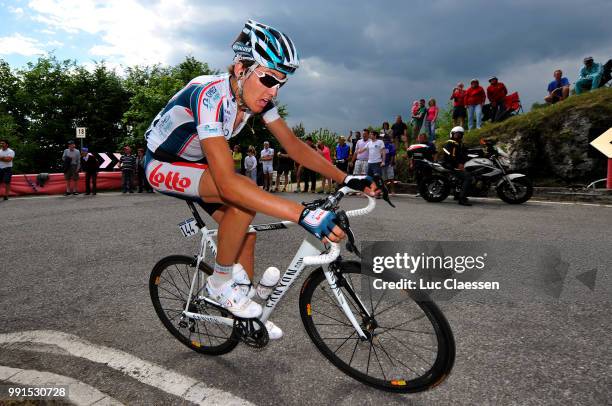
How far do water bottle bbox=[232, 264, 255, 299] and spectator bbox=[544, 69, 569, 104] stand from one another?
660 inches

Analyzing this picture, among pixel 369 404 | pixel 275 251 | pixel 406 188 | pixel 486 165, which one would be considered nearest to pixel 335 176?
pixel 369 404

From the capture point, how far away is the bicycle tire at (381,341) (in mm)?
2053

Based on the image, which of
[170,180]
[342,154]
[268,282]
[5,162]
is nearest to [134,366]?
[268,282]

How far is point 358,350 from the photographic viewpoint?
247 cm

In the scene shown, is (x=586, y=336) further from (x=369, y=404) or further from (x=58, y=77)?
(x=58, y=77)

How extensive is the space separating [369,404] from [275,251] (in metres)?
3.52

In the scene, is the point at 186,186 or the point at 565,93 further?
the point at 565,93

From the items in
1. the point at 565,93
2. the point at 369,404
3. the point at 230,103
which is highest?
the point at 565,93

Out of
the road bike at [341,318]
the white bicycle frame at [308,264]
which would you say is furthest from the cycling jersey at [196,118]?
the white bicycle frame at [308,264]

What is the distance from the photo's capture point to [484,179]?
10.6 meters

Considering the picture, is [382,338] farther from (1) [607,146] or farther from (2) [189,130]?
(1) [607,146]

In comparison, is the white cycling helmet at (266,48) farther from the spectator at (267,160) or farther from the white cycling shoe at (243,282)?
the spectator at (267,160)

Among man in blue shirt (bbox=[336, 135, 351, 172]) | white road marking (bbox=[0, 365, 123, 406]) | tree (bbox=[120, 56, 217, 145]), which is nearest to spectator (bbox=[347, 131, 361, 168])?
man in blue shirt (bbox=[336, 135, 351, 172])

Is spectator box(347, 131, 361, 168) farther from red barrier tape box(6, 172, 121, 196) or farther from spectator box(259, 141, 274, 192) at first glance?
red barrier tape box(6, 172, 121, 196)
